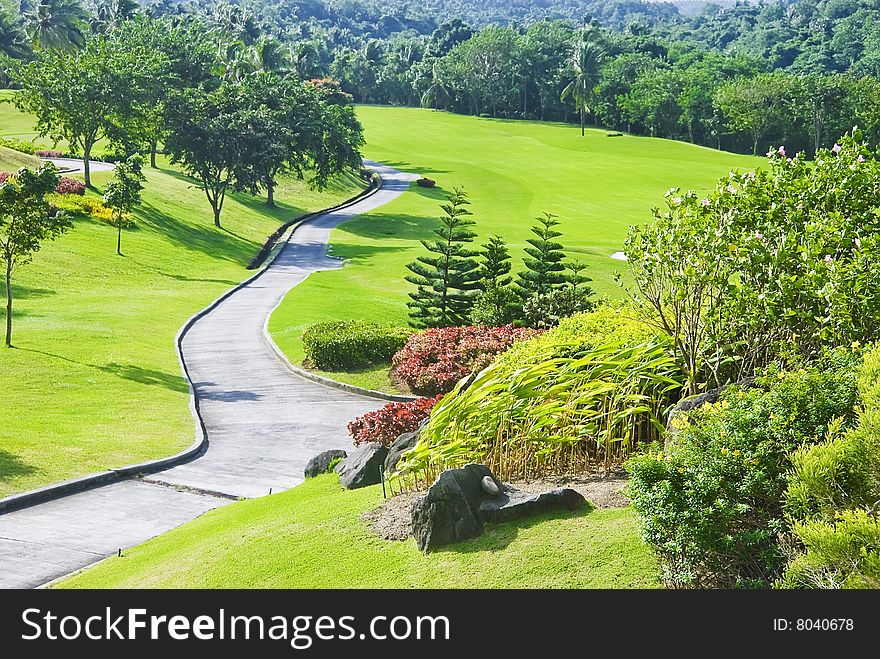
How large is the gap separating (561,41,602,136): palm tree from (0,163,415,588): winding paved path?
107m

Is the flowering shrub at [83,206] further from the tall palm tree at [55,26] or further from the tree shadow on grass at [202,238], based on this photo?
the tall palm tree at [55,26]

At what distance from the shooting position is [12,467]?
1554 cm

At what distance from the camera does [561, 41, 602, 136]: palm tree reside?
134 meters

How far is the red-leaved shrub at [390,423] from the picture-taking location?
14.9m

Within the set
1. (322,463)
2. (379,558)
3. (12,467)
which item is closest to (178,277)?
(12,467)

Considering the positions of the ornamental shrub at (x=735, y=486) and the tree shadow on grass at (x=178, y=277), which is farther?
the tree shadow on grass at (x=178, y=277)

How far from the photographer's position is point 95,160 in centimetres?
6988

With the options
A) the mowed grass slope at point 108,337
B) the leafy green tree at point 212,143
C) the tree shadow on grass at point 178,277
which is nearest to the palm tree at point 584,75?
the leafy green tree at point 212,143

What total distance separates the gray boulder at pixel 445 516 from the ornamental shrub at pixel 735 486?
1634 mm

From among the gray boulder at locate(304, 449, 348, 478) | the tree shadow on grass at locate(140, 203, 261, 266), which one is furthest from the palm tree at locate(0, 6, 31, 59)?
the gray boulder at locate(304, 449, 348, 478)

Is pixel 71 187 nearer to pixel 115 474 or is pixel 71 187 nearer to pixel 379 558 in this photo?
pixel 115 474

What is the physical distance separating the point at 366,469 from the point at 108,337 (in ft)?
62.6

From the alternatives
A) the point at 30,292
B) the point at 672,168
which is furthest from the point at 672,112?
the point at 30,292
